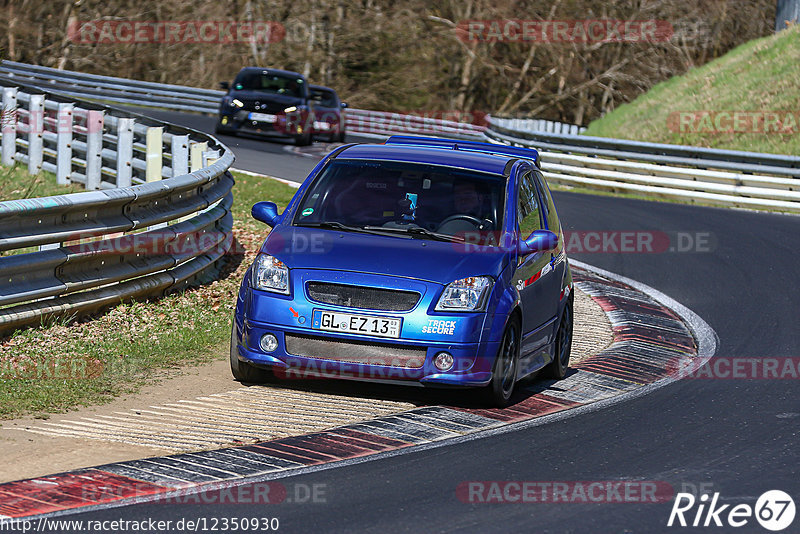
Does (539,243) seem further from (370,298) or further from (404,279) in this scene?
(370,298)

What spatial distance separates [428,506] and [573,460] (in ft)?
4.39

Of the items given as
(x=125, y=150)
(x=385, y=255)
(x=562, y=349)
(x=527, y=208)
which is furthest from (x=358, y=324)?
(x=125, y=150)

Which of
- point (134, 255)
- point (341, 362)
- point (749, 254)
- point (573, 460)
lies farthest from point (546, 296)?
point (749, 254)

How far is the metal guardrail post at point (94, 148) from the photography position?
16.7 meters

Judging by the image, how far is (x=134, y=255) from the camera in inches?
402

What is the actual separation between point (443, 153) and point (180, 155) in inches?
242

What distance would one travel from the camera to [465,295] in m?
7.94

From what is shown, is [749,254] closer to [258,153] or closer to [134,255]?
[134,255]

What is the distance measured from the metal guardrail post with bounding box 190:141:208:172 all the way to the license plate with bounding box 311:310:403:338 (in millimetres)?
7336

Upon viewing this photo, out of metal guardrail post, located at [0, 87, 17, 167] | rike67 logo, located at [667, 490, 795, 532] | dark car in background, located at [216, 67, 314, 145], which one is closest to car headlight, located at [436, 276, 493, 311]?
rike67 logo, located at [667, 490, 795, 532]

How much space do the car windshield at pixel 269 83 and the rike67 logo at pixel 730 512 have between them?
85.5 ft
